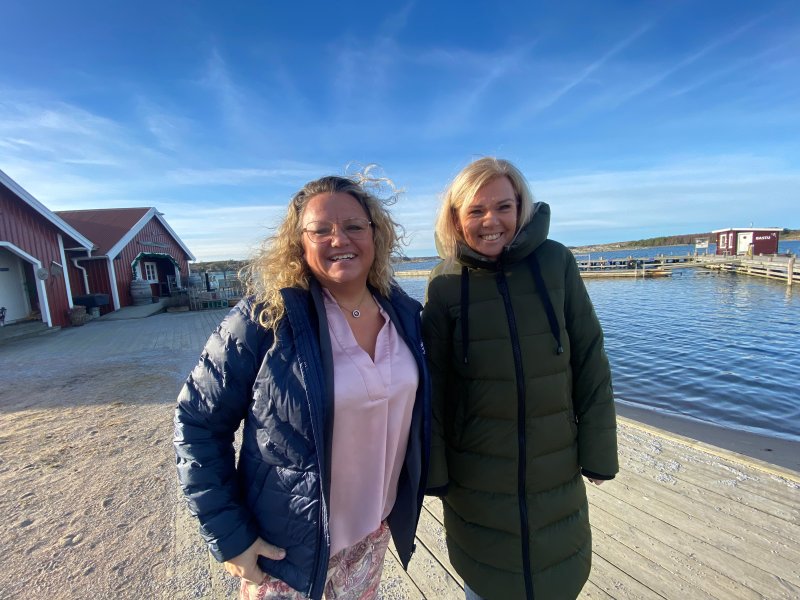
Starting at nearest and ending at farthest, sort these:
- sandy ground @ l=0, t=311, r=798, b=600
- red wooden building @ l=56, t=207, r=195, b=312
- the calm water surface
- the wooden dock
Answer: the wooden dock < sandy ground @ l=0, t=311, r=798, b=600 < the calm water surface < red wooden building @ l=56, t=207, r=195, b=312

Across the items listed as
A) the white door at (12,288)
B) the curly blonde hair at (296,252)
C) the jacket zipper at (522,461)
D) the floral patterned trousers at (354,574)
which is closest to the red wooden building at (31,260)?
the white door at (12,288)

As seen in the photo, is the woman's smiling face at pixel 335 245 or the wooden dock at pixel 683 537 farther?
the wooden dock at pixel 683 537

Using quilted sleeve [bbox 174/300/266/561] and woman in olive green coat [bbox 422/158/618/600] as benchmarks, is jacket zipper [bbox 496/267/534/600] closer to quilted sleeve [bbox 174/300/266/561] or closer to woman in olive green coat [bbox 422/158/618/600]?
woman in olive green coat [bbox 422/158/618/600]

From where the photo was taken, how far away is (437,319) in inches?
66.6

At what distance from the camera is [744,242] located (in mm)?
40938

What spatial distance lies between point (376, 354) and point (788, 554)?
275 cm

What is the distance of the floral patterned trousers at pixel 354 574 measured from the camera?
1.41 meters

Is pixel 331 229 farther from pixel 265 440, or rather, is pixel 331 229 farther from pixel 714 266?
pixel 714 266

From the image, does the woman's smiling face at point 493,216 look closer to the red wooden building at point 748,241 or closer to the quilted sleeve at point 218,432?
the quilted sleeve at point 218,432

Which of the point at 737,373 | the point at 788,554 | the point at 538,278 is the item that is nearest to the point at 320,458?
the point at 538,278

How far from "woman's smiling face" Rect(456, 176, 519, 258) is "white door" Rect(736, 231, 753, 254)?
5150 centimetres

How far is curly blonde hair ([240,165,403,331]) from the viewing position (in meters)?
1.39

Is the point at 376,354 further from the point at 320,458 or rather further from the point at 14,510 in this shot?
the point at 14,510

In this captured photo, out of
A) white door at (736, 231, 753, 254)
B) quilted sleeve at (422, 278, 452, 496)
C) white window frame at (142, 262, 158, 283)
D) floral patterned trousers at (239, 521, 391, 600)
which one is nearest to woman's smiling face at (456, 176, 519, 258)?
quilted sleeve at (422, 278, 452, 496)
